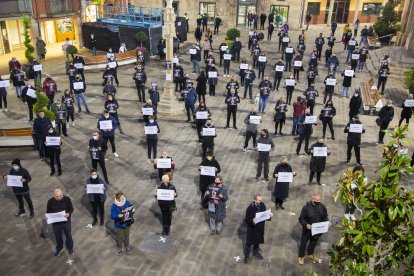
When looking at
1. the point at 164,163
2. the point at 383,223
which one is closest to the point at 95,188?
the point at 164,163

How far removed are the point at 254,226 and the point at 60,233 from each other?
471cm

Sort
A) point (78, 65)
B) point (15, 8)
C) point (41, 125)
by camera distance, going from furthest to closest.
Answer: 1. point (15, 8)
2. point (78, 65)
3. point (41, 125)

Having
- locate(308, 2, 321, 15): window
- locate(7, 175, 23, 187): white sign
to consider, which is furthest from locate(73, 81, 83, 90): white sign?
locate(308, 2, 321, 15): window

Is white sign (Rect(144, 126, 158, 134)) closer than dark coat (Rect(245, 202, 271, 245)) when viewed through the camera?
No

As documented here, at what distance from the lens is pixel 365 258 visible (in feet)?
17.2

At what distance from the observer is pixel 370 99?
71.6 feet

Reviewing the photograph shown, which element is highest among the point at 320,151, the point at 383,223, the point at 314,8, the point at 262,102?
the point at 314,8

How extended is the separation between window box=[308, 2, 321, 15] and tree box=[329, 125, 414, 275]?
1682 inches

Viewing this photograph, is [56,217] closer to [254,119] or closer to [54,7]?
[254,119]

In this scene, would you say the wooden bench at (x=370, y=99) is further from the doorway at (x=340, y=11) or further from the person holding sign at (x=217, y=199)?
the doorway at (x=340, y=11)

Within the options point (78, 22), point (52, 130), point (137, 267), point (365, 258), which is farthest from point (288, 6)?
point (365, 258)

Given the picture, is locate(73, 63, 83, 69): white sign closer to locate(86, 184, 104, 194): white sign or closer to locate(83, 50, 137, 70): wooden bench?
locate(83, 50, 137, 70): wooden bench

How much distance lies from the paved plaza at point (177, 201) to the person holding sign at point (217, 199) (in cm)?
65

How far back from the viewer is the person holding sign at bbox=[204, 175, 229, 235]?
10828mm
